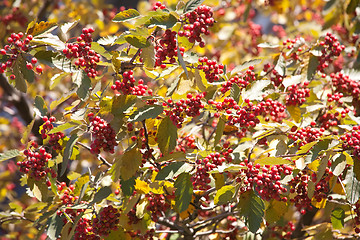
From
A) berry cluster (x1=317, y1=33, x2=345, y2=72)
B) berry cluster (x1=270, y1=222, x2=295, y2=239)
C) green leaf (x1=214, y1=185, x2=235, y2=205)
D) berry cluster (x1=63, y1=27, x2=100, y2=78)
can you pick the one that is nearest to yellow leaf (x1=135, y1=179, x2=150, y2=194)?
green leaf (x1=214, y1=185, x2=235, y2=205)

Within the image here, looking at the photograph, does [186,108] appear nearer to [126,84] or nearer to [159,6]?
[126,84]

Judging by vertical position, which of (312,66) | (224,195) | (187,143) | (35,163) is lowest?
(187,143)

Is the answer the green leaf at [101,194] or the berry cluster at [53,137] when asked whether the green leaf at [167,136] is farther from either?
the berry cluster at [53,137]

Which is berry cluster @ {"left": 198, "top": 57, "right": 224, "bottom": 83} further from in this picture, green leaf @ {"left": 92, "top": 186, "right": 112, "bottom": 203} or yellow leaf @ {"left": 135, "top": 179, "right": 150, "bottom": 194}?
green leaf @ {"left": 92, "top": 186, "right": 112, "bottom": 203}

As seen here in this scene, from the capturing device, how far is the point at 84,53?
1870mm

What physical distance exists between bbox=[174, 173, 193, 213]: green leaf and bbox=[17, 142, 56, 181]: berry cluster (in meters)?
0.70

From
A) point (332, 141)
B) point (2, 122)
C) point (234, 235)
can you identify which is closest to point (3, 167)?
point (2, 122)

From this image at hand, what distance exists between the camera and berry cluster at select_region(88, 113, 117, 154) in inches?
70.4

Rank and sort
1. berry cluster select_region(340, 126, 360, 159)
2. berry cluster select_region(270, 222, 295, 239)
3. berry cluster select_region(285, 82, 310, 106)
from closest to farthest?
berry cluster select_region(340, 126, 360, 159), berry cluster select_region(285, 82, 310, 106), berry cluster select_region(270, 222, 295, 239)

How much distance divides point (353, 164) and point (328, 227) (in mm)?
761

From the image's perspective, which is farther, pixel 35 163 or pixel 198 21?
pixel 35 163

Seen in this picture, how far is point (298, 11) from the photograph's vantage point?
6367 millimetres

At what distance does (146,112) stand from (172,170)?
12.8 inches

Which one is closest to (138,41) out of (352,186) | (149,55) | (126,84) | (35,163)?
(149,55)
